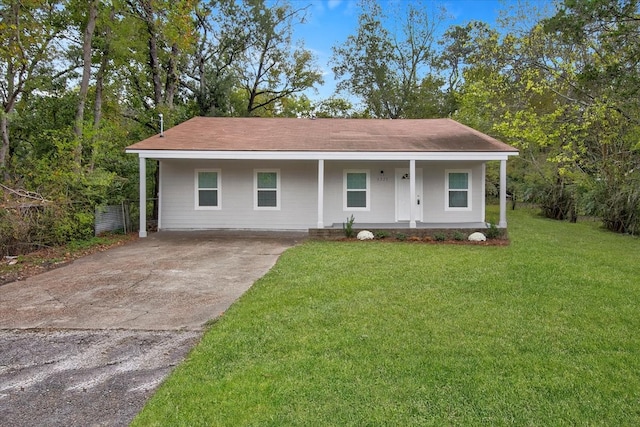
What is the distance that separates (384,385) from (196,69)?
22425mm

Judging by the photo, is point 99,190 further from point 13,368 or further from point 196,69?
point 196,69

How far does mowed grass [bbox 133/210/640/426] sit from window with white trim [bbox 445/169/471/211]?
21.0 ft

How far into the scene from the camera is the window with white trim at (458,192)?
12.9m

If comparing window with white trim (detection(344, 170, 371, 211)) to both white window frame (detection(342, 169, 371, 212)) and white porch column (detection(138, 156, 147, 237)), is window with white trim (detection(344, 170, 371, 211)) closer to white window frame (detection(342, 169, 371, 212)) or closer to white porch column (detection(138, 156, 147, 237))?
white window frame (detection(342, 169, 371, 212))

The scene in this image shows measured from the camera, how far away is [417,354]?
139 inches

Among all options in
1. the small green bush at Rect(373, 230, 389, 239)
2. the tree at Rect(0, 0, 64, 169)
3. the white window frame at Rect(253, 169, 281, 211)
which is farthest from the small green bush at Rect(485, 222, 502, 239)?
the tree at Rect(0, 0, 64, 169)

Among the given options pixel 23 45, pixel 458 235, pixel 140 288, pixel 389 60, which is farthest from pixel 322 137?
pixel 389 60

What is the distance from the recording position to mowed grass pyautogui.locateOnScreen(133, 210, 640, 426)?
8.84 ft

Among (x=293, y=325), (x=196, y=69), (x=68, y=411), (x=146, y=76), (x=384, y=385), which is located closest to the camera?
(x=68, y=411)

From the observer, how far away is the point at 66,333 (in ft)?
14.0

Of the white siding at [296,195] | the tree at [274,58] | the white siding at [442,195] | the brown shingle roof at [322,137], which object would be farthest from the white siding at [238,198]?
the tree at [274,58]

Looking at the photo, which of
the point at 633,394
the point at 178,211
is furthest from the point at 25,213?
the point at 633,394

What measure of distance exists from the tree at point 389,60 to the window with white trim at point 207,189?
19.2 metres

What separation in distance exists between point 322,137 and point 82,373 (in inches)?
418
